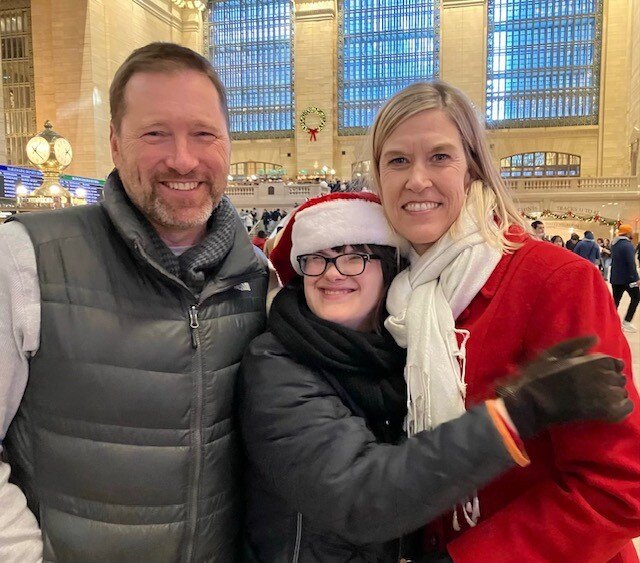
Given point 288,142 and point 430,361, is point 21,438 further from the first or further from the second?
point 288,142

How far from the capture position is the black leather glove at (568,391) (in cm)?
97

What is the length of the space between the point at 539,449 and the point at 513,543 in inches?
8.4

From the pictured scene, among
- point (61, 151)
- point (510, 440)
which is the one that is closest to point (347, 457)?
point (510, 440)

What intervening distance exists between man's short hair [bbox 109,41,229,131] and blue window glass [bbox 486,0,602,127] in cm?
3025

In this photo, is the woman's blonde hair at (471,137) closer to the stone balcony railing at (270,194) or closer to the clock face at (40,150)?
the clock face at (40,150)

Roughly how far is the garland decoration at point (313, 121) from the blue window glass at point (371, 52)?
1259 mm

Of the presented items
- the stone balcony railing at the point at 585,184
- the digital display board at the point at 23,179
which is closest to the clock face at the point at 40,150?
the digital display board at the point at 23,179

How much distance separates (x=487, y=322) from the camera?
48.1 inches

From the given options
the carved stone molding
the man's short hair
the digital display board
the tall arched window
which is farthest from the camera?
the tall arched window

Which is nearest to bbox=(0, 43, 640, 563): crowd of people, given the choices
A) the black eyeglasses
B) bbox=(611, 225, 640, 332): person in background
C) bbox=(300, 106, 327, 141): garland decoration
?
the black eyeglasses

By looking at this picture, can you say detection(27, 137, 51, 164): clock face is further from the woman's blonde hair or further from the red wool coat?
the red wool coat

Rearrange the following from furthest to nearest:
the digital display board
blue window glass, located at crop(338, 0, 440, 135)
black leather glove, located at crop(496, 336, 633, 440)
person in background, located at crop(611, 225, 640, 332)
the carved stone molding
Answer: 1. blue window glass, located at crop(338, 0, 440, 135)
2. the carved stone molding
3. the digital display board
4. person in background, located at crop(611, 225, 640, 332)
5. black leather glove, located at crop(496, 336, 633, 440)

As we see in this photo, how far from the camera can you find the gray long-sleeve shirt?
4.04ft

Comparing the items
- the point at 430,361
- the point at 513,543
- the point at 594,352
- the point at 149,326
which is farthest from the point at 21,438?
the point at 594,352
